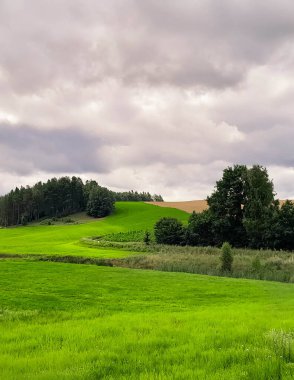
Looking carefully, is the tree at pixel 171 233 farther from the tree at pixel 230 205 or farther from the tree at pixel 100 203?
the tree at pixel 100 203

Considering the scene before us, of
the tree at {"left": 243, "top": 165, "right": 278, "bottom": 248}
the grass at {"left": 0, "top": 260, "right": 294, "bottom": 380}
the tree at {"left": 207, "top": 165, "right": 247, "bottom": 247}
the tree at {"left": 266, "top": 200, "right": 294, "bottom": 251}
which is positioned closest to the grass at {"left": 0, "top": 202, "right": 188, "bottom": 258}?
the tree at {"left": 207, "top": 165, "right": 247, "bottom": 247}

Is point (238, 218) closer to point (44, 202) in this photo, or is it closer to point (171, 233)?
point (171, 233)

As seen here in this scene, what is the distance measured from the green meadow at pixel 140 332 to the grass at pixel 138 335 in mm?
22

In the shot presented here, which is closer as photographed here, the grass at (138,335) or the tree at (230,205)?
the grass at (138,335)

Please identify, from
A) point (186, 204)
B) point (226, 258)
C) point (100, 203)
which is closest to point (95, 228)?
point (100, 203)

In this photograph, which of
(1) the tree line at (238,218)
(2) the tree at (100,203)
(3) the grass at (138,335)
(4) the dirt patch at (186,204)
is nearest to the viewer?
(3) the grass at (138,335)

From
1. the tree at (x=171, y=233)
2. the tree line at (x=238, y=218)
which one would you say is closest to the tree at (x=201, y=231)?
the tree line at (x=238, y=218)

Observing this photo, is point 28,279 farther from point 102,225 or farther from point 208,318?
point 102,225

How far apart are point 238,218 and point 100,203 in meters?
81.2

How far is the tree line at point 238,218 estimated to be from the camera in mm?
68188

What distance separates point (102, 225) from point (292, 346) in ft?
381

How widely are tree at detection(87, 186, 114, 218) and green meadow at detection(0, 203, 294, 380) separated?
124 meters

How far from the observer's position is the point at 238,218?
248ft

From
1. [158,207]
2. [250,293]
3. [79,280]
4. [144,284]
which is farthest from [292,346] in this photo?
[158,207]
